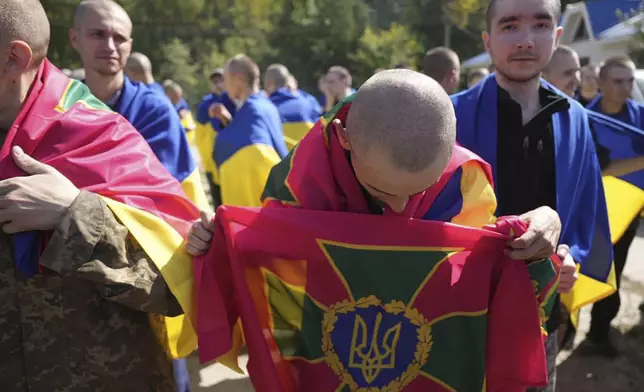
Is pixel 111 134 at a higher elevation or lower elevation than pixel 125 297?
higher

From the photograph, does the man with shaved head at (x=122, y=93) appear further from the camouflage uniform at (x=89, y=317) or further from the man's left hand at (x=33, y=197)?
the man's left hand at (x=33, y=197)

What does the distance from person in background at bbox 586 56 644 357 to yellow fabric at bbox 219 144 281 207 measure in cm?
257

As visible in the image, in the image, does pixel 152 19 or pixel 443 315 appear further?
pixel 152 19

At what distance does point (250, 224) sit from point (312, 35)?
37.9 m

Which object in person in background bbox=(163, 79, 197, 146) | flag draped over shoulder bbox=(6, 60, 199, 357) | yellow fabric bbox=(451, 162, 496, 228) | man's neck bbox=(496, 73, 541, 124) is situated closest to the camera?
flag draped over shoulder bbox=(6, 60, 199, 357)

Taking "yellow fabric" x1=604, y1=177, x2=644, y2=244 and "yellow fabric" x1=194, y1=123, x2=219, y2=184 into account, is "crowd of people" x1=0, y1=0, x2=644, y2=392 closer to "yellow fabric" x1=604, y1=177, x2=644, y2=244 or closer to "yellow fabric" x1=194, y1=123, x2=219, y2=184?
"yellow fabric" x1=604, y1=177, x2=644, y2=244

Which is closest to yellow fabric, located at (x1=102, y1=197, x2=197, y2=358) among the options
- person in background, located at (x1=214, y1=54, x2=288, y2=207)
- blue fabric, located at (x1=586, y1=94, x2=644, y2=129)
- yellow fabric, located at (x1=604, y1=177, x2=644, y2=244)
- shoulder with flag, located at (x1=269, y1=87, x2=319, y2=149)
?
yellow fabric, located at (x1=604, y1=177, x2=644, y2=244)

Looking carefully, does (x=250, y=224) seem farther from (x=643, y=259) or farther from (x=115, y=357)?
(x=643, y=259)

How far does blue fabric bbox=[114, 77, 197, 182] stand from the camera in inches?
102

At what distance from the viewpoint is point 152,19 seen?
1270 inches

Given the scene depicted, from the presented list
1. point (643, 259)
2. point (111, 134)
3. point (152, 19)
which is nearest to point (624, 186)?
point (111, 134)

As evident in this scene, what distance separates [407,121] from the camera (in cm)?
115

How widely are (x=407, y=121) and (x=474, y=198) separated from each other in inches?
18.5

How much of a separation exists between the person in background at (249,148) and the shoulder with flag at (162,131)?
1887mm
